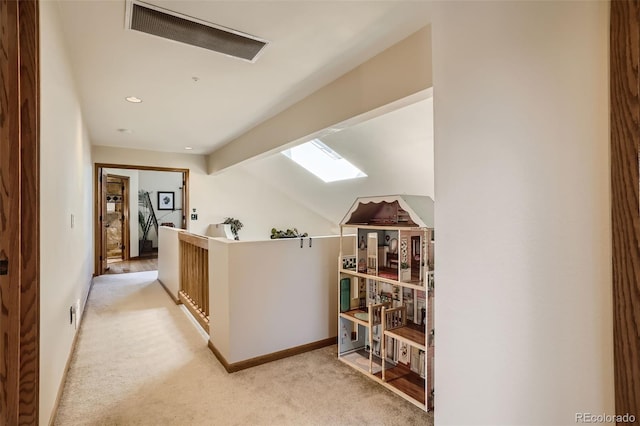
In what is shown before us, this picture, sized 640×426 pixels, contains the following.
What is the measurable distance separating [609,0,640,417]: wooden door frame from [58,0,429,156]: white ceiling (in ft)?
4.31

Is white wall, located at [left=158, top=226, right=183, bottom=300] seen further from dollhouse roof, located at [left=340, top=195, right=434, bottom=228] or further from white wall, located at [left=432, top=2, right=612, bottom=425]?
white wall, located at [left=432, top=2, right=612, bottom=425]

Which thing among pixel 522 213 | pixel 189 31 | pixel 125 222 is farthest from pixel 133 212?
pixel 522 213

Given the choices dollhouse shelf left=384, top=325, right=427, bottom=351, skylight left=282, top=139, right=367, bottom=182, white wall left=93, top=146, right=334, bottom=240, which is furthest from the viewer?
white wall left=93, top=146, right=334, bottom=240

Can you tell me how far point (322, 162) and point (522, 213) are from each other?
4.66 meters

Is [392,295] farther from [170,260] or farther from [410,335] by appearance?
[170,260]

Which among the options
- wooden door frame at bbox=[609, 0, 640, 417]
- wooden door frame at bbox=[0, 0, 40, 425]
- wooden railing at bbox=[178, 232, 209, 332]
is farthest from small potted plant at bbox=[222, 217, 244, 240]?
wooden door frame at bbox=[609, 0, 640, 417]

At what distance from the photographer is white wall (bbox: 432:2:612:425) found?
709mm

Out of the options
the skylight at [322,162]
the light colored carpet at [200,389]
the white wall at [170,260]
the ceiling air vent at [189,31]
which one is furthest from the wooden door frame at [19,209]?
the skylight at [322,162]

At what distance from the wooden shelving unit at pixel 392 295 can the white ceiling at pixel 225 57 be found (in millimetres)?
1068

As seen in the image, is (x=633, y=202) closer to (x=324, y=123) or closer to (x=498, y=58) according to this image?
(x=498, y=58)

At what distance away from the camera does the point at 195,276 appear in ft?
12.2

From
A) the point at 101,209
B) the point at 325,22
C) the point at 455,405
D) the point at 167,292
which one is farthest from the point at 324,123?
the point at 101,209

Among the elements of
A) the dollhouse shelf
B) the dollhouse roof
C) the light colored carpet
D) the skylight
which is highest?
the skylight

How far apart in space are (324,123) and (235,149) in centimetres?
246
